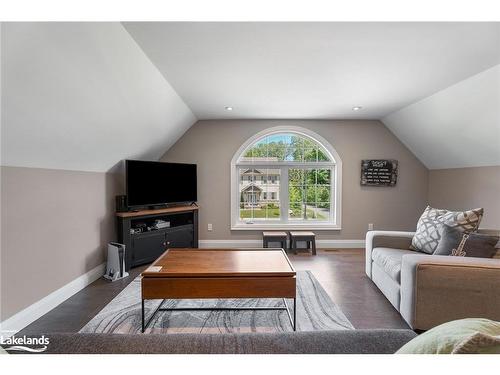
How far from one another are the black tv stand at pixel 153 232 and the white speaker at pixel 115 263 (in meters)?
0.19

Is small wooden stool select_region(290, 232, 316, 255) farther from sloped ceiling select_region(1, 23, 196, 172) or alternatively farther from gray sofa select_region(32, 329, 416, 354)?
gray sofa select_region(32, 329, 416, 354)

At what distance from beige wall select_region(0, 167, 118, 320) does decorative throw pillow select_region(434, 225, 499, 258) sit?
3.46m

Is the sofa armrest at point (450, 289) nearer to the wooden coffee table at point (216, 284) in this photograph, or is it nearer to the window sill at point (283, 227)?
the wooden coffee table at point (216, 284)

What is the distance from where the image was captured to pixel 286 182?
15.2ft

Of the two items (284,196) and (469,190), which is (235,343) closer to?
(284,196)

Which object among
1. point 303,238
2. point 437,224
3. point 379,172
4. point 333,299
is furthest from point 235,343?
point 379,172

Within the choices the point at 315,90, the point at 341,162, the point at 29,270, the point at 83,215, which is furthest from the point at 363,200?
the point at 29,270

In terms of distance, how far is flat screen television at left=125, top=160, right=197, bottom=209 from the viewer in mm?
3474

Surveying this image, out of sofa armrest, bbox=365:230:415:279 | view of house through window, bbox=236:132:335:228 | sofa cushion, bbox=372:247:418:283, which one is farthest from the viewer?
view of house through window, bbox=236:132:335:228

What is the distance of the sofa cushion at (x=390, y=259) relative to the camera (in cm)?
227

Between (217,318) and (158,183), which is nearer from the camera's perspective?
(217,318)

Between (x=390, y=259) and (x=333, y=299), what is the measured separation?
68cm

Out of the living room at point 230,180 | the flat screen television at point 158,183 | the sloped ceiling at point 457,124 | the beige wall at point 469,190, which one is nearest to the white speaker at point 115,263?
the living room at point 230,180

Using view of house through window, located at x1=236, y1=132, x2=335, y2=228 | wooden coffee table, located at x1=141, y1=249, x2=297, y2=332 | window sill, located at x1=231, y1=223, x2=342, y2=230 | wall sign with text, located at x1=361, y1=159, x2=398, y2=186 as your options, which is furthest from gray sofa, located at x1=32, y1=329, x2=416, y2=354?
wall sign with text, located at x1=361, y1=159, x2=398, y2=186
